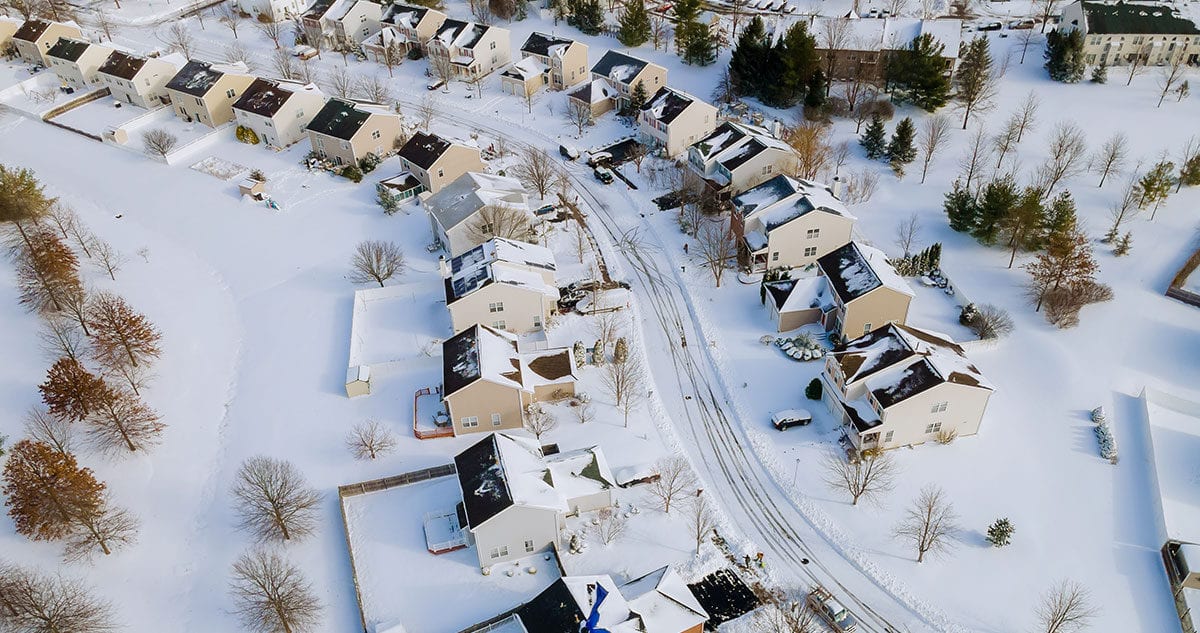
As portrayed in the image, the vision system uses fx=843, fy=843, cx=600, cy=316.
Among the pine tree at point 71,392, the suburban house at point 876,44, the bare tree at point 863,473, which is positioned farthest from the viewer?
the suburban house at point 876,44

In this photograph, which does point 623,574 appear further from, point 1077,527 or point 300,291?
point 300,291

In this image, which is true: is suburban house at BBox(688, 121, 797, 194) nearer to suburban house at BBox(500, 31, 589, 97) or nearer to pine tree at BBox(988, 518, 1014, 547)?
suburban house at BBox(500, 31, 589, 97)

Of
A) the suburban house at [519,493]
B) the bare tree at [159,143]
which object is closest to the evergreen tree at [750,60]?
the suburban house at [519,493]

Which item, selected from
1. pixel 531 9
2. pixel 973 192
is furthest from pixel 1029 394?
pixel 531 9

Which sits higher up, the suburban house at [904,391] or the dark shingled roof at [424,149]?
the dark shingled roof at [424,149]

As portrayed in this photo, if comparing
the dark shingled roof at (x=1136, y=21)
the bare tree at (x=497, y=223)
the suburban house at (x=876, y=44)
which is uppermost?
the dark shingled roof at (x=1136, y=21)

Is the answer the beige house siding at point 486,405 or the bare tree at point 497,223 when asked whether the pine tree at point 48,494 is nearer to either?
the beige house siding at point 486,405

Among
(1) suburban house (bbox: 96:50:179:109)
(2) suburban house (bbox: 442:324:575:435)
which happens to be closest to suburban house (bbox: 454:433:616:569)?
(2) suburban house (bbox: 442:324:575:435)

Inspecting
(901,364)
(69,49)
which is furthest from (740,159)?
(69,49)
